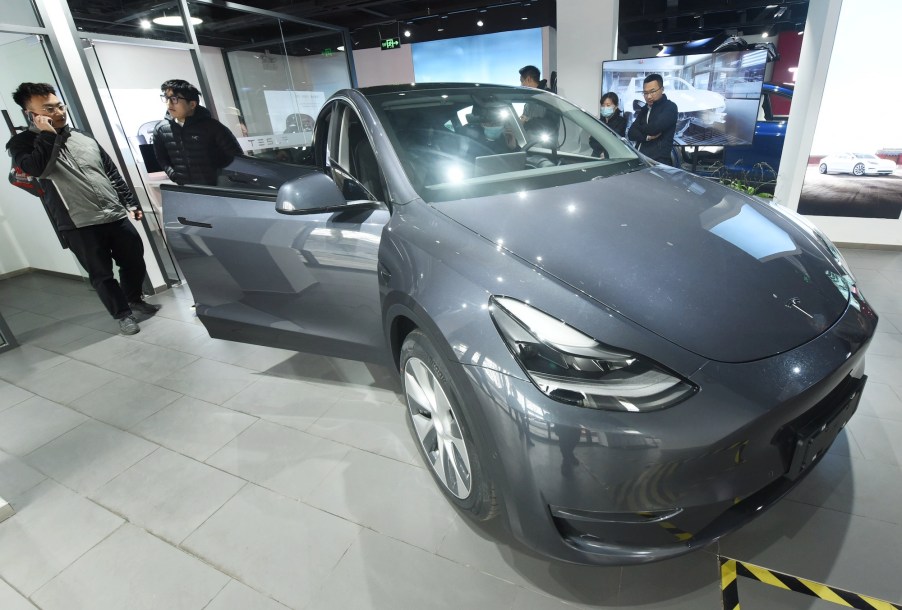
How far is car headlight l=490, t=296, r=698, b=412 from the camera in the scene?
93 cm

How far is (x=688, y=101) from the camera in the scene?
5.72 metres

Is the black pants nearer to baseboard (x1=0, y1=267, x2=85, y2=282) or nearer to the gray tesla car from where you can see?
baseboard (x1=0, y1=267, x2=85, y2=282)

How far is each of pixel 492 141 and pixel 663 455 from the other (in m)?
1.46

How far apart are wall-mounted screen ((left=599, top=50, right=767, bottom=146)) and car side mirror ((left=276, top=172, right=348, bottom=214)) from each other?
4.74 metres

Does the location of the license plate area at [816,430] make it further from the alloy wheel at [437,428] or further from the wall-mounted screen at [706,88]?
the wall-mounted screen at [706,88]

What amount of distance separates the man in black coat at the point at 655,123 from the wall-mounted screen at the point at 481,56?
6996 mm

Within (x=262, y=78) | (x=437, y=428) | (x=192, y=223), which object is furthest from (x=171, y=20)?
(x=437, y=428)

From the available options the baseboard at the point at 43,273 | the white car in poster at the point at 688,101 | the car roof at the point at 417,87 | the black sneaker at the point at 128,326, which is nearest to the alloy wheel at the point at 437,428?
the car roof at the point at 417,87

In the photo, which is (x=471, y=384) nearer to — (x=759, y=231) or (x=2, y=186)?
(x=759, y=231)

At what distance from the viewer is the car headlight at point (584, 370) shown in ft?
3.06

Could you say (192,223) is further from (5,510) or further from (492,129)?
(492,129)

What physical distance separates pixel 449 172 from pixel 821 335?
3.80 ft

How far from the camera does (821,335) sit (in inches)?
41.7

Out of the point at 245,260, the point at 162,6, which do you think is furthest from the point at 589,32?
the point at 245,260
